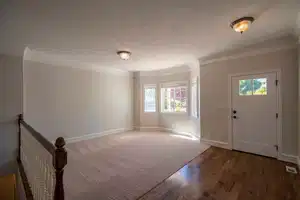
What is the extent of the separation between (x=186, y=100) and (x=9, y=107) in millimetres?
5060

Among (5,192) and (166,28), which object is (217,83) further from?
(5,192)

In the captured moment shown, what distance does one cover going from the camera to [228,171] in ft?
9.30

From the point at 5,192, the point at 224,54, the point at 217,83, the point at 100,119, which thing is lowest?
the point at 5,192

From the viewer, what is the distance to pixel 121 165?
315 centimetres

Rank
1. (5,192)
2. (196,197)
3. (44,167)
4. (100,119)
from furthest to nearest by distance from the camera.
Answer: (100,119)
(5,192)
(196,197)
(44,167)

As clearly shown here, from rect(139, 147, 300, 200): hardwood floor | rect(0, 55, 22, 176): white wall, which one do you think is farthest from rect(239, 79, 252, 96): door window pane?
rect(0, 55, 22, 176): white wall

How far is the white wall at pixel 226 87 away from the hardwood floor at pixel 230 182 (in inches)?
32.6

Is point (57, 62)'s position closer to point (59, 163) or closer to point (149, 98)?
point (149, 98)

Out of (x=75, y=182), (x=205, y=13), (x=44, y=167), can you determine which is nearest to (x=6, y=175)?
(x=75, y=182)

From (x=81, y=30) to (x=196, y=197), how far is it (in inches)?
126

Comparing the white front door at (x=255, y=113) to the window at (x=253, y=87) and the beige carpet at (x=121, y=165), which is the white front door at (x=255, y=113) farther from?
the beige carpet at (x=121, y=165)

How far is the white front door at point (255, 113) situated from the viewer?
346 centimetres

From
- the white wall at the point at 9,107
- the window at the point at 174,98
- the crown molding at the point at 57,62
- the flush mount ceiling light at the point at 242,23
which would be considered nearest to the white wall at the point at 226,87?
the window at the point at 174,98

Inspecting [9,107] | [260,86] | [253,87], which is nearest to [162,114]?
[253,87]
